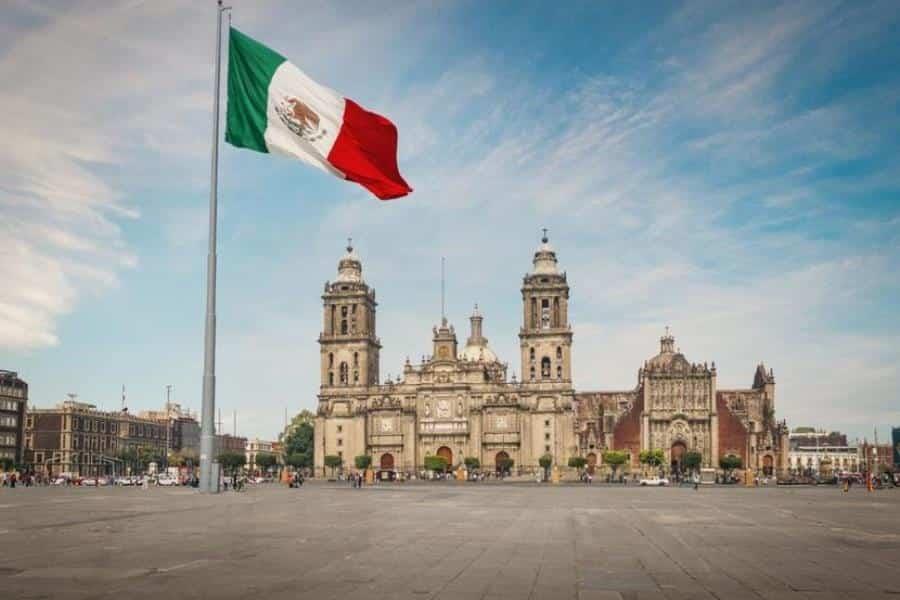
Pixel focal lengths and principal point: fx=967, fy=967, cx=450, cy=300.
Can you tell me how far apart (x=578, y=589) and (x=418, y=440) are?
4474 inches

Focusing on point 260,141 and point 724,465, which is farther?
point 724,465

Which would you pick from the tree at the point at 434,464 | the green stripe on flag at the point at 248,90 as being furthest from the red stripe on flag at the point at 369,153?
the tree at the point at 434,464

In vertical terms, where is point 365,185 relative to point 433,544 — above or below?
above

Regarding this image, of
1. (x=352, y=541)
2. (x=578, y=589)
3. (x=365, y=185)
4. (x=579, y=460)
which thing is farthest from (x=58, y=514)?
(x=579, y=460)

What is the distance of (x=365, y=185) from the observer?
918 inches

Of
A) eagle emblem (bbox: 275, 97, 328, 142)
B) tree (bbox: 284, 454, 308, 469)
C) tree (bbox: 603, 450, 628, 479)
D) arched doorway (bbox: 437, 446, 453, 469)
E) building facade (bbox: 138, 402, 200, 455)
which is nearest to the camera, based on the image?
eagle emblem (bbox: 275, 97, 328, 142)

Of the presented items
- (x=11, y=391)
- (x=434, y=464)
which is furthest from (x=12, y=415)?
(x=434, y=464)

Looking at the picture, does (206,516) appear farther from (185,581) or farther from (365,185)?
(185,581)

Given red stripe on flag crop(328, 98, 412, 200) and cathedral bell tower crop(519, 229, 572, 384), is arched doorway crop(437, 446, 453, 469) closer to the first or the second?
cathedral bell tower crop(519, 229, 572, 384)

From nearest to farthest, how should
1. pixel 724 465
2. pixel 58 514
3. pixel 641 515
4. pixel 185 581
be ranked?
1. pixel 185 581
2. pixel 58 514
3. pixel 641 515
4. pixel 724 465

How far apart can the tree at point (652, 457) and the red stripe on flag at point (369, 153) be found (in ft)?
317

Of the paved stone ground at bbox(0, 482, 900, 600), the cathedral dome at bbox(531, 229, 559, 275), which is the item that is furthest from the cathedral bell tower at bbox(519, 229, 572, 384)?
the paved stone ground at bbox(0, 482, 900, 600)

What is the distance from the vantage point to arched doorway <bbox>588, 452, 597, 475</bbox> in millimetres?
123681

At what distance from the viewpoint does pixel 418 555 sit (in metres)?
17.1
